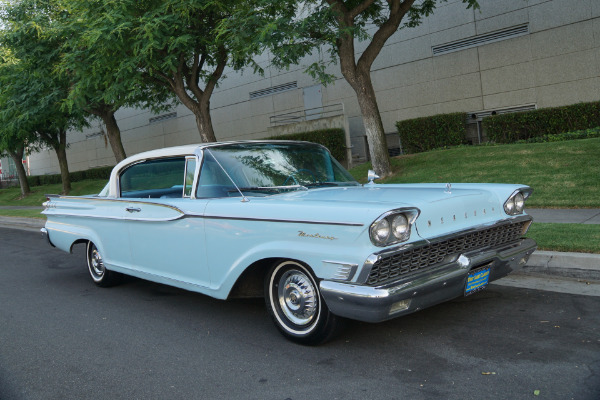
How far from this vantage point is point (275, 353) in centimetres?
418

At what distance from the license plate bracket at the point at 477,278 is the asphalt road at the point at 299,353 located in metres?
0.37

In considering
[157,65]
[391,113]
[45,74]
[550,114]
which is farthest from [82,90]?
[550,114]

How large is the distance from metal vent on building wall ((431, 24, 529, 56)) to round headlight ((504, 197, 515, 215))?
15274mm

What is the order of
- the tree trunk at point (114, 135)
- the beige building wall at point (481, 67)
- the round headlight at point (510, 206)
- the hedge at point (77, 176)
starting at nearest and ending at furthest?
the round headlight at point (510, 206)
the beige building wall at point (481, 67)
the tree trunk at point (114, 135)
the hedge at point (77, 176)

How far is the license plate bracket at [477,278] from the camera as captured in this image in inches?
159

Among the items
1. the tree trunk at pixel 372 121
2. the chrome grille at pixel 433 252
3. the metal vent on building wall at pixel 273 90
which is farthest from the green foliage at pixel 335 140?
the chrome grille at pixel 433 252

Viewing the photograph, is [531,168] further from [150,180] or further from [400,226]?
[400,226]

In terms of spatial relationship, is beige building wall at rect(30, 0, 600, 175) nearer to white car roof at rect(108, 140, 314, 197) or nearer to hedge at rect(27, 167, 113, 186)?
hedge at rect(27, 167, 113, 186)

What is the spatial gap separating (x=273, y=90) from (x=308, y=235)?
75.7 feet

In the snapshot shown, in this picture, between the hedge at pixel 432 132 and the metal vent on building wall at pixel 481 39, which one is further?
the hedge at pixel 432 132

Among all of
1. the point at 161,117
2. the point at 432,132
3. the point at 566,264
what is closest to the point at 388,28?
the point at 432,132

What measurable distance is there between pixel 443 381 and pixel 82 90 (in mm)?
15762

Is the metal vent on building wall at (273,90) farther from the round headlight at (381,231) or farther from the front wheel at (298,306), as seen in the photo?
the round headlight at (381,231)

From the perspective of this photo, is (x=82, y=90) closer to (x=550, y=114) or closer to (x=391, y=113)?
(x=391, y=113)
